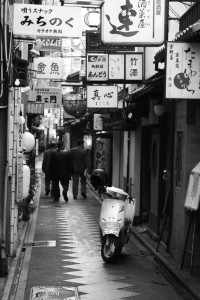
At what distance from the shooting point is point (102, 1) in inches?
408

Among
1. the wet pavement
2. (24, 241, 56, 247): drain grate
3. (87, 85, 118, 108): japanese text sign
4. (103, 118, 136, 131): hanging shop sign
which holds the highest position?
(87, 85, 118, 108): japanese text sign

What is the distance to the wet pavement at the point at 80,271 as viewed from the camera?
9.88 metres

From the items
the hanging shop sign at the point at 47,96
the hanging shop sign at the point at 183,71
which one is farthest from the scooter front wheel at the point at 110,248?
the hanging shop sign at the point at 47,96

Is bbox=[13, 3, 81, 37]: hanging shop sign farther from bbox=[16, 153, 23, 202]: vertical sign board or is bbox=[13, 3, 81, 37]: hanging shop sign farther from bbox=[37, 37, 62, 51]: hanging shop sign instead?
bbox=[37, 37, 62, 51]: hanging shop sign

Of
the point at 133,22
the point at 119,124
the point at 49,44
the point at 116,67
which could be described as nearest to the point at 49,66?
the point at 49,44

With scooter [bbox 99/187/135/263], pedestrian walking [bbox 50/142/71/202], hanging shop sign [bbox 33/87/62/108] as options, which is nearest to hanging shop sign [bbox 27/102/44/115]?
hanging shop sign [bbox 33/87/62/108]

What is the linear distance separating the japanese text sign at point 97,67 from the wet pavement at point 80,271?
4.81m

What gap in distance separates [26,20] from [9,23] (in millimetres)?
860

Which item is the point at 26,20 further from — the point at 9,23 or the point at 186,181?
the point at 186,181

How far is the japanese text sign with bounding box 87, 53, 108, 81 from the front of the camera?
18.2m

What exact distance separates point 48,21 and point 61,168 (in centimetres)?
1383

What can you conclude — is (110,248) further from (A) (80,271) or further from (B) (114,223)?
(A) (80,271)

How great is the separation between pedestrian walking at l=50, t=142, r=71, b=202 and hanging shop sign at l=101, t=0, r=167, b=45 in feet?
46.4

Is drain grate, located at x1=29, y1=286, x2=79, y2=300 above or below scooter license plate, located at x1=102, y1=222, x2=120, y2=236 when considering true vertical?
below
